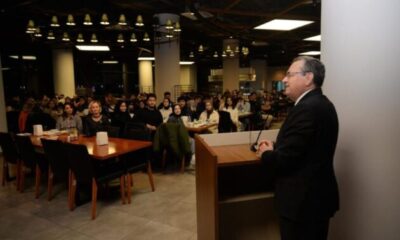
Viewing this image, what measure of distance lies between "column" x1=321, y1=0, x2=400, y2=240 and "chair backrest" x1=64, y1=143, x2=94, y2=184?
8.33ft

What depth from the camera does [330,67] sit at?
1.97 metres

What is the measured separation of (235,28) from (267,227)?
6323mm

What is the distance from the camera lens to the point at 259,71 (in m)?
21.1

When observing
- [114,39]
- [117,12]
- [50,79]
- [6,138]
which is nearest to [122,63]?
[50,79]

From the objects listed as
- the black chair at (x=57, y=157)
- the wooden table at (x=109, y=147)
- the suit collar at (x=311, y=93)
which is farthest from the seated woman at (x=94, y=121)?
the suit collar at (x=311, y=93)

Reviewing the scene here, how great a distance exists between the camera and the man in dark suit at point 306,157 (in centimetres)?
146

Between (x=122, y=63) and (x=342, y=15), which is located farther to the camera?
(x=122, y=63)

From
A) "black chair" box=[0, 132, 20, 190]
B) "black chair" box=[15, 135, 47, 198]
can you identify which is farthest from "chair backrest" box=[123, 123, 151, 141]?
"black chair" box=[0, 132, 20, 190]

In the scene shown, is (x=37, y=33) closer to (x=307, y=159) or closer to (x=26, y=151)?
(x=26, y=151)

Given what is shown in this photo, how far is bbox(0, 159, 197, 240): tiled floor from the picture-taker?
3088 millimetres

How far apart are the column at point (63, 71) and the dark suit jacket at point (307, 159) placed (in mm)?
12637

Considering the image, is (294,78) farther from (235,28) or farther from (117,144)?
(235,28)

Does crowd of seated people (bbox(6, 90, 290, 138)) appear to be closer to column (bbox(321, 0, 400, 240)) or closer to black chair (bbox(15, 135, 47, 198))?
black chair (bbox(15, 135, 47, 198))

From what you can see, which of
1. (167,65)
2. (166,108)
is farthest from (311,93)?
(167,65)
